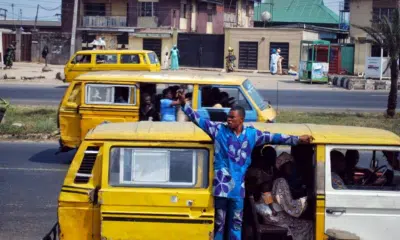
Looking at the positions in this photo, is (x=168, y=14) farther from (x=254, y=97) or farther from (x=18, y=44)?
(x=254, y=97)

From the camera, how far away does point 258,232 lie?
652 cm

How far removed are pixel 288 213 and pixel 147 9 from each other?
53.0 m

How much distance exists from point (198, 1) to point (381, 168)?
55.9 m

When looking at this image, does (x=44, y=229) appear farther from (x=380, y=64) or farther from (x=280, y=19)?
(x=280, y=19)

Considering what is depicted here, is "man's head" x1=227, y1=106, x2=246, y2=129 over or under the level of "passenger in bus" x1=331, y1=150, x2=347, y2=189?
over

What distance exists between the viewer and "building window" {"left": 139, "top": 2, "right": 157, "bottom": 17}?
58.4 meters

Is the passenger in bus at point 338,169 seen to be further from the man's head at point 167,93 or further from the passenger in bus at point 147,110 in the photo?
the passenger in bus at point 147,110

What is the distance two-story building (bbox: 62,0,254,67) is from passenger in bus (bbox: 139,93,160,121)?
37.6m

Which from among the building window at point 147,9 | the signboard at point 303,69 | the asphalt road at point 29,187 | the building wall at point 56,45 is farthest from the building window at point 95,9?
the asphalt road at point 29,187

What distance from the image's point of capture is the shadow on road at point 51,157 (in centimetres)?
1445

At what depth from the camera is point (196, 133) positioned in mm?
6543

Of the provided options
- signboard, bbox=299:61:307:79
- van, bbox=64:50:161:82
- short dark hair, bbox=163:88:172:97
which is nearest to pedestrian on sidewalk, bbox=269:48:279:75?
signboard, bbox=299:61:307:79

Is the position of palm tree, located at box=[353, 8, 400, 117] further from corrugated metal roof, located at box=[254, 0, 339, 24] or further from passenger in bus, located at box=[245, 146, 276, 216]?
corrugated metal roof, located at box=[254, 0, 339, 24]

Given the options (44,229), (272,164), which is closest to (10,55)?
(44,229)
